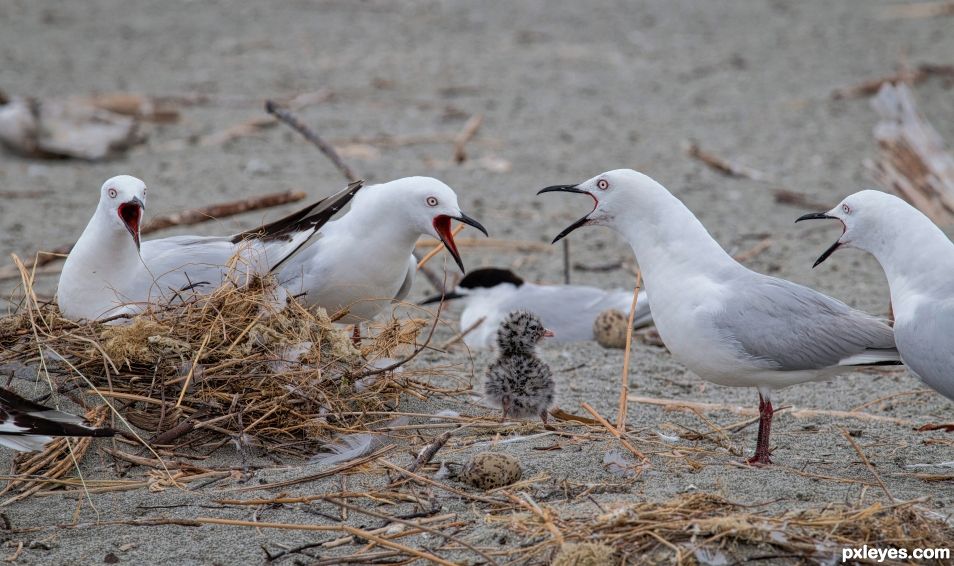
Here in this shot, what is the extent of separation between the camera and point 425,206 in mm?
4625

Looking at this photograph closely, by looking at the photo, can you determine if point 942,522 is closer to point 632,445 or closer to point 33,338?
point 632,445

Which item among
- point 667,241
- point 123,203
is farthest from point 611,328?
point 123,203

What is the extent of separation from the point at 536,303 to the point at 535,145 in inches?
174

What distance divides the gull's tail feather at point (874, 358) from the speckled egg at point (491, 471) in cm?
126

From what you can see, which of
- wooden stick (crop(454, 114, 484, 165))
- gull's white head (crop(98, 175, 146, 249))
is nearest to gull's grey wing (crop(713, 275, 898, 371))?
gull's white head (crop(98, 175, 146, 249))

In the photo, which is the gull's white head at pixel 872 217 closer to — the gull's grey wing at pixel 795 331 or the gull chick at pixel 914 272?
the gull chick at pixel 914 272

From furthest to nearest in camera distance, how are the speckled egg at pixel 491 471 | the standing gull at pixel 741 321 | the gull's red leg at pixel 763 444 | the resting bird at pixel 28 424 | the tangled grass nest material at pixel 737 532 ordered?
the standing gull at pixel 741 321 < the gull's red leg at pixel 763 444 < the speckled egg at pixel 491 471 < the resting bird at pixel 28 424 < the tangled grass nest material at pixel 737 532

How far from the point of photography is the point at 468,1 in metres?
17.7

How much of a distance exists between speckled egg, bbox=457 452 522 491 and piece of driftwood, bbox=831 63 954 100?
9237 mm

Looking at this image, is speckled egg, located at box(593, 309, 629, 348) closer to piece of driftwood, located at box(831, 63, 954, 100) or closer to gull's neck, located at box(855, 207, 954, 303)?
gull's neck, located at box(855, 207, 954, 303)

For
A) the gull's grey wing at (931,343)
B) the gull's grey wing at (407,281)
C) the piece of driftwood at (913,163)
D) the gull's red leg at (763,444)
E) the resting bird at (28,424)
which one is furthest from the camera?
the piece of driftwood at (913,163)

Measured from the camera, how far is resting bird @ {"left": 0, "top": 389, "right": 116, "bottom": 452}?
3.41m

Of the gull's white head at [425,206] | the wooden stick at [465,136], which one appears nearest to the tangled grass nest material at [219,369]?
the gull's white head at [425,206]

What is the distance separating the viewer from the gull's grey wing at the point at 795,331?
3898mm
